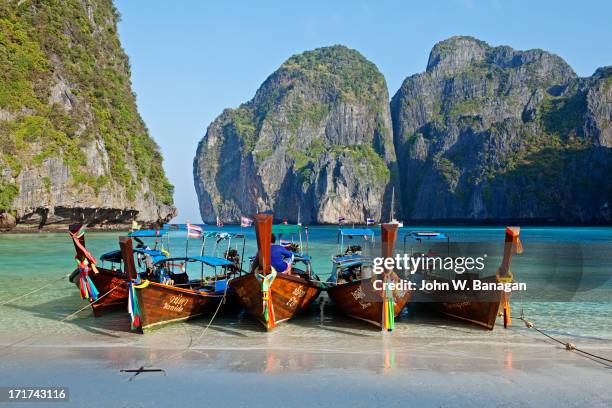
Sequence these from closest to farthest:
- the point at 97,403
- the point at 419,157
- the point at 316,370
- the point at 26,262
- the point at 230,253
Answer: the point at 97,403
the point at 316,370
the point at 230,253
the point at 26,262
the point at 419,157

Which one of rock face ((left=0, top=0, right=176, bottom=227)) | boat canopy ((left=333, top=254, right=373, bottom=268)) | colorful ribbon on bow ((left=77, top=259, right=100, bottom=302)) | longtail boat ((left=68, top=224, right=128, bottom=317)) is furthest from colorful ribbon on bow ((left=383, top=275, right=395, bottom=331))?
rock face ((left=0, top=0, right=176, bottom=227))

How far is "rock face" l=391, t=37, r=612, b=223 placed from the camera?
137 m

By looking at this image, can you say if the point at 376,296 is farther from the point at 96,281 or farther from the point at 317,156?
the point at 317,156

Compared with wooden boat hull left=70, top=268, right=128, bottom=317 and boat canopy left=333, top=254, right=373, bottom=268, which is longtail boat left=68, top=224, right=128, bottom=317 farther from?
boat canopy left=333, top=254, right=373, bottom=268

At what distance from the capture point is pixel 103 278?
1414 centimetres

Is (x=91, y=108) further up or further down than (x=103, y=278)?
further up

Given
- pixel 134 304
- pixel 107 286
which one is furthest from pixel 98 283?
pixel 134 304

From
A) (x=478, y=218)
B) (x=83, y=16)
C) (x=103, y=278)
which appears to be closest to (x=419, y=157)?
(x=478, y=218)

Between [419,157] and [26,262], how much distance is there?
16907 centimetres

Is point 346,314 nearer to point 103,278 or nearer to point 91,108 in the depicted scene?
point 103,278

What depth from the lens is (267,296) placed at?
469 inches

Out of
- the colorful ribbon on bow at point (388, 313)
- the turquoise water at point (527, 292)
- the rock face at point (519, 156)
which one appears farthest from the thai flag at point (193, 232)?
the rock face at point (519, 156)

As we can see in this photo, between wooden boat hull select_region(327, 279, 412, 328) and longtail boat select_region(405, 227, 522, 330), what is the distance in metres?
1.43

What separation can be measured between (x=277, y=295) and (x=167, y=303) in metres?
2.65
